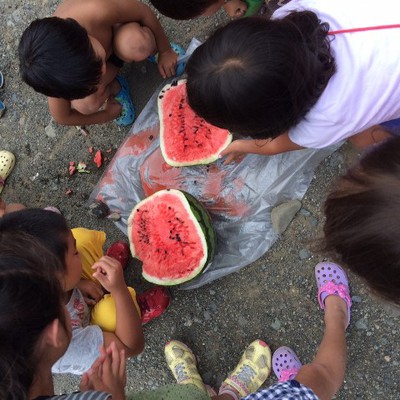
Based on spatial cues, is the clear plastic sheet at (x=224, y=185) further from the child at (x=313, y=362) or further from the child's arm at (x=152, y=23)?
the child at (x=313, y=362)

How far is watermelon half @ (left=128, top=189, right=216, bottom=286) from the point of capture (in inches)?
88.0

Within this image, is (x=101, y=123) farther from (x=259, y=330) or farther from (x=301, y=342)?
(x=301, y=342)

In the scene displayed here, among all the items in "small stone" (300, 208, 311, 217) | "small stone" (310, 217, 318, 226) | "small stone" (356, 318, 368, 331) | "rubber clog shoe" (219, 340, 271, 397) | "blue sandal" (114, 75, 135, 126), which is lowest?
"rubber clog shoe" (219, 340, 271, 397)

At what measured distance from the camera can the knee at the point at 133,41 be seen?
2.28m

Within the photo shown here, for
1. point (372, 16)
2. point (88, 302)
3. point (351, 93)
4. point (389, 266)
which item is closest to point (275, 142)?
point (351, 93)

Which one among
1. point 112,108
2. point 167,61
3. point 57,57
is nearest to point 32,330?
point 57,57

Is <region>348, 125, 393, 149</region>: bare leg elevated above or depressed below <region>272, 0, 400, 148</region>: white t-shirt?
below

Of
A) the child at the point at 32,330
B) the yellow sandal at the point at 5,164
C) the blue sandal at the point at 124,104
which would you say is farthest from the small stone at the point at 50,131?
the child at the point at 32,330

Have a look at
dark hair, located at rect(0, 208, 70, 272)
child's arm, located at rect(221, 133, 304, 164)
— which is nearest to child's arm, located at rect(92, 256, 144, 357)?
dark hair, located at rect(0, 208, 70, 272)

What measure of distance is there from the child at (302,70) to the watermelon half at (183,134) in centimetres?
77

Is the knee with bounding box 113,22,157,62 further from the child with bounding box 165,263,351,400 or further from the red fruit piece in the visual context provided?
the child with bounding box 165,263,351,400

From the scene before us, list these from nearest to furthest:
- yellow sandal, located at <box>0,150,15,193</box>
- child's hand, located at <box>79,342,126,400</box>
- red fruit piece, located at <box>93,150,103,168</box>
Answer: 1. child's hand, located at <box>79,342,126,400</box>
2. red fruit piece, located at <box>93,150,103,168</box>
3. yellow sandal, located at <box>0,150,15,193</box>

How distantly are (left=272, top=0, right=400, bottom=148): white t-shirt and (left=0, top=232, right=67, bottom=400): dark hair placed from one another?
3.46 ft

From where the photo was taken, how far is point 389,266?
123cm
